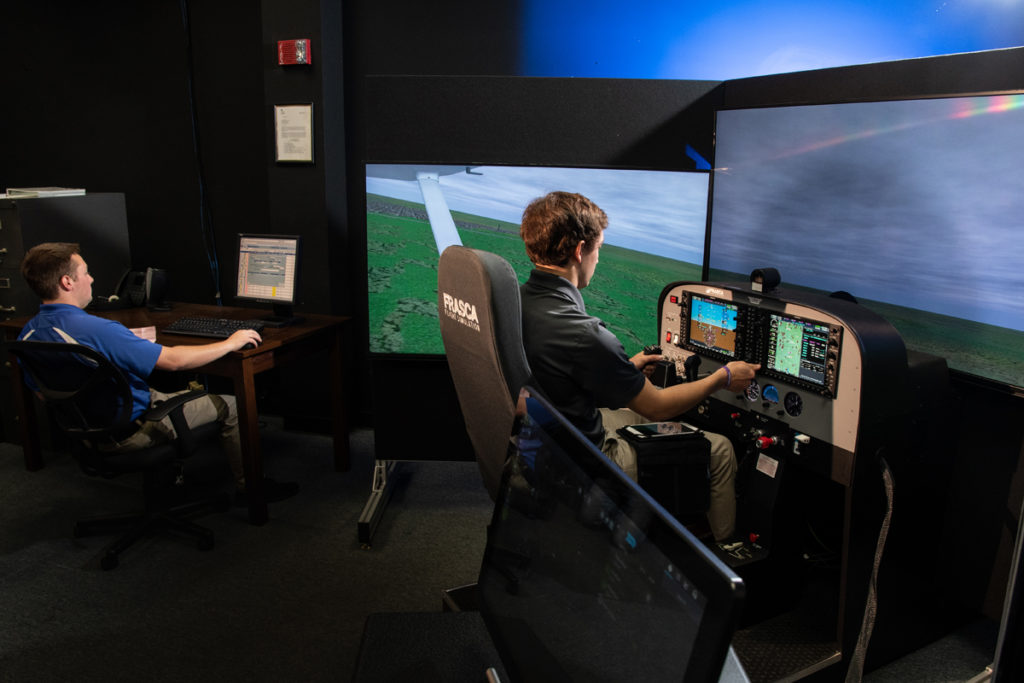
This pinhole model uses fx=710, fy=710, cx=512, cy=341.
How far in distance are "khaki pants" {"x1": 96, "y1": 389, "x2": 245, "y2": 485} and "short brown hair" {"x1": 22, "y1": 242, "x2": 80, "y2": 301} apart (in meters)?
0.54

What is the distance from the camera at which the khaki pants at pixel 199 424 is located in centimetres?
271

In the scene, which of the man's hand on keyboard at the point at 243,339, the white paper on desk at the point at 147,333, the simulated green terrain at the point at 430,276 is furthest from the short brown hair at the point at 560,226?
the white paper on desk at the point at 147,333

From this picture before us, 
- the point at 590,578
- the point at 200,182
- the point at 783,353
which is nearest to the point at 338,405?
the point at 200,182

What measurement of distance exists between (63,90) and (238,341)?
8.79 feet

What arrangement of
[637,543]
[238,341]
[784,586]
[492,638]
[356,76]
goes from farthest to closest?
[356,76] < [238,341] < [784,586] < [492,638] < [637,543]

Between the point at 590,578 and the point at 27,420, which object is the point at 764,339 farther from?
the point at 27,420

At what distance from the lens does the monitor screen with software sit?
0.51 meters

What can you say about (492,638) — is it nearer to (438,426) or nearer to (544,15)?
(438,426)

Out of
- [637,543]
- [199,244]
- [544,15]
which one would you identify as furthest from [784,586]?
[199,244]

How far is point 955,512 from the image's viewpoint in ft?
7.67

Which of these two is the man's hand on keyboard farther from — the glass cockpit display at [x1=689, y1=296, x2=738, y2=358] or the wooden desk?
the glass cockpit display at [x1=689, y1=296, x2=738, y2=358]

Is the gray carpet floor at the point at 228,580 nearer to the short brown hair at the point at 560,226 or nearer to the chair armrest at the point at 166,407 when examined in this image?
the chair armrest at the point at 166,407

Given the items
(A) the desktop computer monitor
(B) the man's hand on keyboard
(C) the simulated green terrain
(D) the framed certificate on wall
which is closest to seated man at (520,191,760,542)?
(C) the simulated green terrain

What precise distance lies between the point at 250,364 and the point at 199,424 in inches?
12.2
